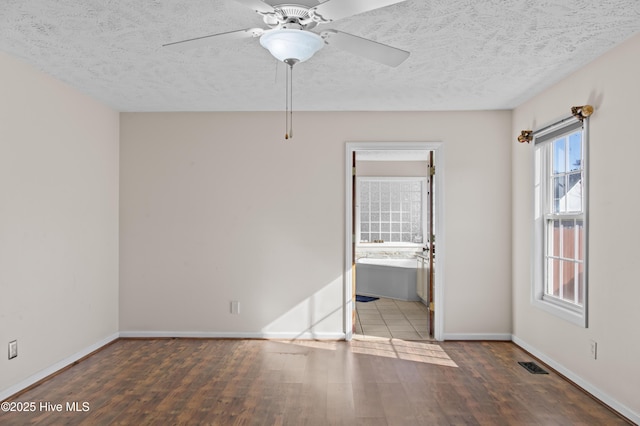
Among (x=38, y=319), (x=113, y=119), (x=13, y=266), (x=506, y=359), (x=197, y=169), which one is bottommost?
(x=506, y=359)

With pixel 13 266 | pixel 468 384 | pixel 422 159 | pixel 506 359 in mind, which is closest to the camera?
pixel 13 266

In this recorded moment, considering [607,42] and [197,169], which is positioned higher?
[607,42]

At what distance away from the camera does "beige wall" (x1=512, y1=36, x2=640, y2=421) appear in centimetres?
299

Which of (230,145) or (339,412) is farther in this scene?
(230,145)

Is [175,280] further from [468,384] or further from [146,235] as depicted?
[468,384]

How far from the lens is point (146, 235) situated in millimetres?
5062

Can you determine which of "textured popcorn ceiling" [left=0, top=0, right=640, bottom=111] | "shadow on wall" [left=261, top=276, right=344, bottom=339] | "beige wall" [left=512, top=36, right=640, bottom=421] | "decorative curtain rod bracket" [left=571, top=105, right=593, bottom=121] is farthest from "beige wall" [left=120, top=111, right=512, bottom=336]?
"decorative curtain rod bracket" [left=571, top=105, right=593, bottom=121]

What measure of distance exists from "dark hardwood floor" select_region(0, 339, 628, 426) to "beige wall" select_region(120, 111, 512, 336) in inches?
16.5

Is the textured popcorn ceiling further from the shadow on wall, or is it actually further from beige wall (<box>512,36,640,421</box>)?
the shadow on wall

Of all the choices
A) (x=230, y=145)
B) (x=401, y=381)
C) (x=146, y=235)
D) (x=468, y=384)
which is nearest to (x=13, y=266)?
(x=146, y=235)

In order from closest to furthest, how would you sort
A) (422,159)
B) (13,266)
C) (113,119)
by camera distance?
1. (13,266)
2. (113,119)
3. (422,159)

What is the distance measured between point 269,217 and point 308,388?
6.65 feet

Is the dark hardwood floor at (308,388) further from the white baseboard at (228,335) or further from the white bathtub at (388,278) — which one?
the white bathtub at (388,278)

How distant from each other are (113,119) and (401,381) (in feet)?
12.7
